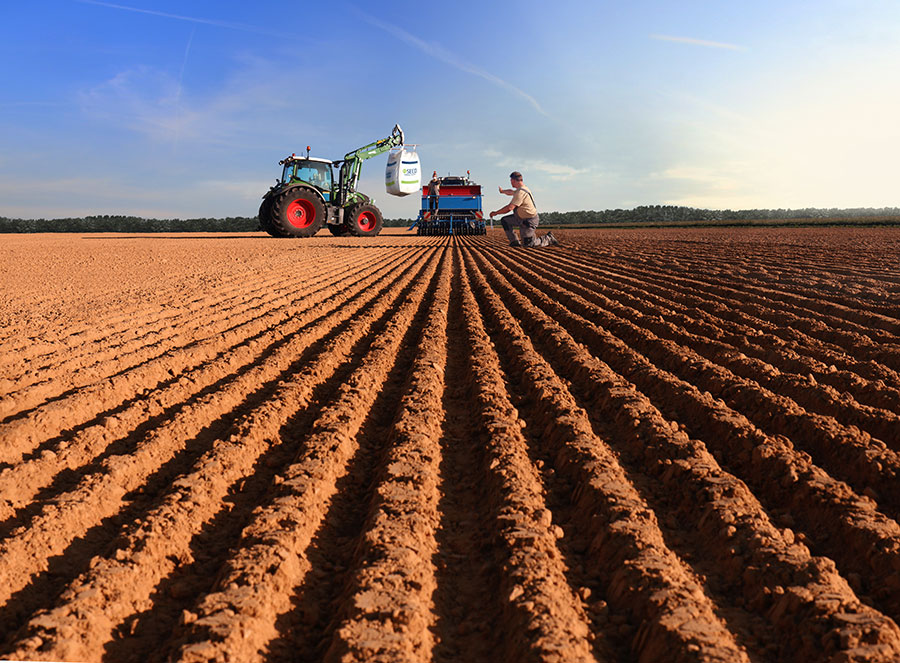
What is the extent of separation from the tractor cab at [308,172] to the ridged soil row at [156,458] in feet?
44.9

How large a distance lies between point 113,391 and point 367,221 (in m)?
17.6

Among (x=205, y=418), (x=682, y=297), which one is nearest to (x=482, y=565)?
(x=205, y=418)

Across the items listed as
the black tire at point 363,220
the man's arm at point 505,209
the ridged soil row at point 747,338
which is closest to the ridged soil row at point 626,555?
the ridged soil row at point 747,338

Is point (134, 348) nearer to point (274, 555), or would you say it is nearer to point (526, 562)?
point (274, 555)

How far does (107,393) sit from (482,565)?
2751 millimetres

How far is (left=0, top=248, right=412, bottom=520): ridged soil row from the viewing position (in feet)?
8.48

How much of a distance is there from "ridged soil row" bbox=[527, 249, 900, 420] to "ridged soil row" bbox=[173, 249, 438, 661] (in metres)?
2.81

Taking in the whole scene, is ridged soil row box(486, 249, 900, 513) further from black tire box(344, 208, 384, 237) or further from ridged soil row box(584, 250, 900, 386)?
black tire box(344, 208, 384, 237)

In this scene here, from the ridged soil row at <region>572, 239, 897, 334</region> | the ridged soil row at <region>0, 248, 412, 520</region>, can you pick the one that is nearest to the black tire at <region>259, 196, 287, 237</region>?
the ridged soil row at <region>572, 239, 897, 334</region>

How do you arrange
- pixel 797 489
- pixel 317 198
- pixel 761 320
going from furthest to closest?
pixel 317 198 → pixel 761 320 → pixel 797 489

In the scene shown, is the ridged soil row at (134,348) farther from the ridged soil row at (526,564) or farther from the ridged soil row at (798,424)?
the ridged soil row at (798,424)

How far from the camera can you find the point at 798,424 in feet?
10.2

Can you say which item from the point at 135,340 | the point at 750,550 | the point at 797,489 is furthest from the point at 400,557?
the point at 135,340

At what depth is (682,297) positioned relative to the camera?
690 cm
